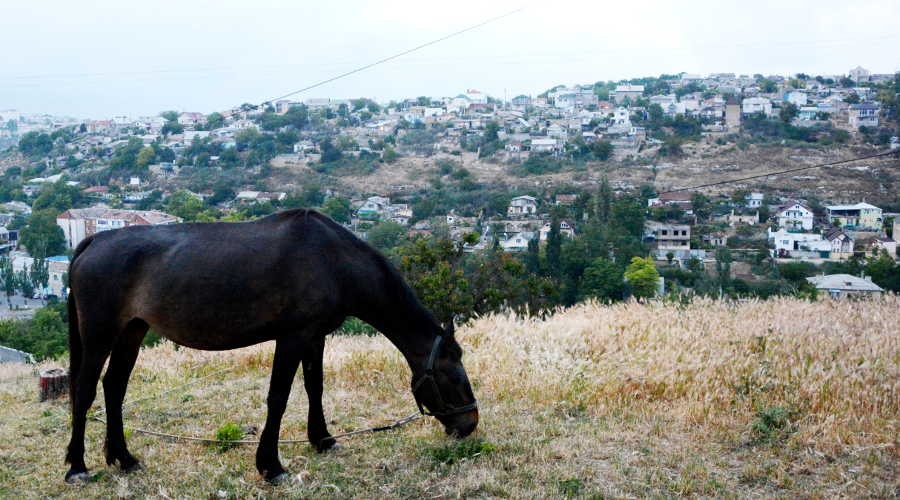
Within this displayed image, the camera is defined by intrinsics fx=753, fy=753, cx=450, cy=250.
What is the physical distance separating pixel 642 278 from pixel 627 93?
4905 inches

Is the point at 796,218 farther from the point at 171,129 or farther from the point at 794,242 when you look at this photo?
the point at 171,129

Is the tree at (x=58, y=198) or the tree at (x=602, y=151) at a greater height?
the tree at (x=602, y=151)

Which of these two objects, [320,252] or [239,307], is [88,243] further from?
[320,252]

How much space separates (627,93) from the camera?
145 m

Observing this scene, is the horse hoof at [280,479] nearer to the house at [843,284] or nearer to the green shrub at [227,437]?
the green shrub at [227,437]

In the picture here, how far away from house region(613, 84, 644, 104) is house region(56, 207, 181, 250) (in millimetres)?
104984

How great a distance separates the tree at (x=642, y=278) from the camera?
26777mm

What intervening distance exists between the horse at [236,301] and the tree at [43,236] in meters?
48.2

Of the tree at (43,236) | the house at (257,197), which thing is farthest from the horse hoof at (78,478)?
the house at (257,197)

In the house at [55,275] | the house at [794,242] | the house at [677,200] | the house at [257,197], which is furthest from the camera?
the house at [257,197]

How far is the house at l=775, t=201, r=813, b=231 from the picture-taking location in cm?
4112

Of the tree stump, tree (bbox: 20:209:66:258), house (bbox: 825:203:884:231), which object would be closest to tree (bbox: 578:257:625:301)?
house (bbox: 825:203:884:231)

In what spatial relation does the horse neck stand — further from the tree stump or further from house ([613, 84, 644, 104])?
house ([613, 84, 644, 104])

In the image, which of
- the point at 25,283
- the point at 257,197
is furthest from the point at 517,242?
the point at 25,283
